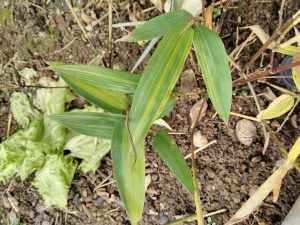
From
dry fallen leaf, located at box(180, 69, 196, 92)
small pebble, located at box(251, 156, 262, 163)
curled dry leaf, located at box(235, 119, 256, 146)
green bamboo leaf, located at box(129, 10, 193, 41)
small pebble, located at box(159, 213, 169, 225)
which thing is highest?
green bamboo leaf, located at box(129, 10, 193, 41)

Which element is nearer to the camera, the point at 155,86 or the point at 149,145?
the point at 155,86

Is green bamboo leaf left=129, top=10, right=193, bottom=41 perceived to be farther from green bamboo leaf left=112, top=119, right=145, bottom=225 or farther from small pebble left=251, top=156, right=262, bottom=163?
small pebble left=251, top=156, right=262, bottom=163

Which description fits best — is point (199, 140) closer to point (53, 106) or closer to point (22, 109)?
point (53, 106)

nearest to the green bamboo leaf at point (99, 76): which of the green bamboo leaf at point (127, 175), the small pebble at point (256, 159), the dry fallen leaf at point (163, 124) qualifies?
the green bamboo leaf at point (127, 175)

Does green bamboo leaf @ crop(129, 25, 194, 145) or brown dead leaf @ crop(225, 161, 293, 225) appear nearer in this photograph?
green bamboo leaf @ crop(129, 25, 194, 145)

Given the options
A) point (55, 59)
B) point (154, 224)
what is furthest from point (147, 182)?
point (55, 59)

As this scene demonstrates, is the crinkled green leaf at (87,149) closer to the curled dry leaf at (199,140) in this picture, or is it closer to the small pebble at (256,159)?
the curled dry leaf at (199,140)

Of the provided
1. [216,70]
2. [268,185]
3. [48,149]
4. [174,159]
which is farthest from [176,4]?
[48,149]

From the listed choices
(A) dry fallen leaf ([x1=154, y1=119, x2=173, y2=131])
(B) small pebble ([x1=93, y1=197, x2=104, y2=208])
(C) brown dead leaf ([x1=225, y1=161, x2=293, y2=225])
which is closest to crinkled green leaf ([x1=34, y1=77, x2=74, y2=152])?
(B) small pebble ([x1=93, y1=197, x2=104, y2=208])
